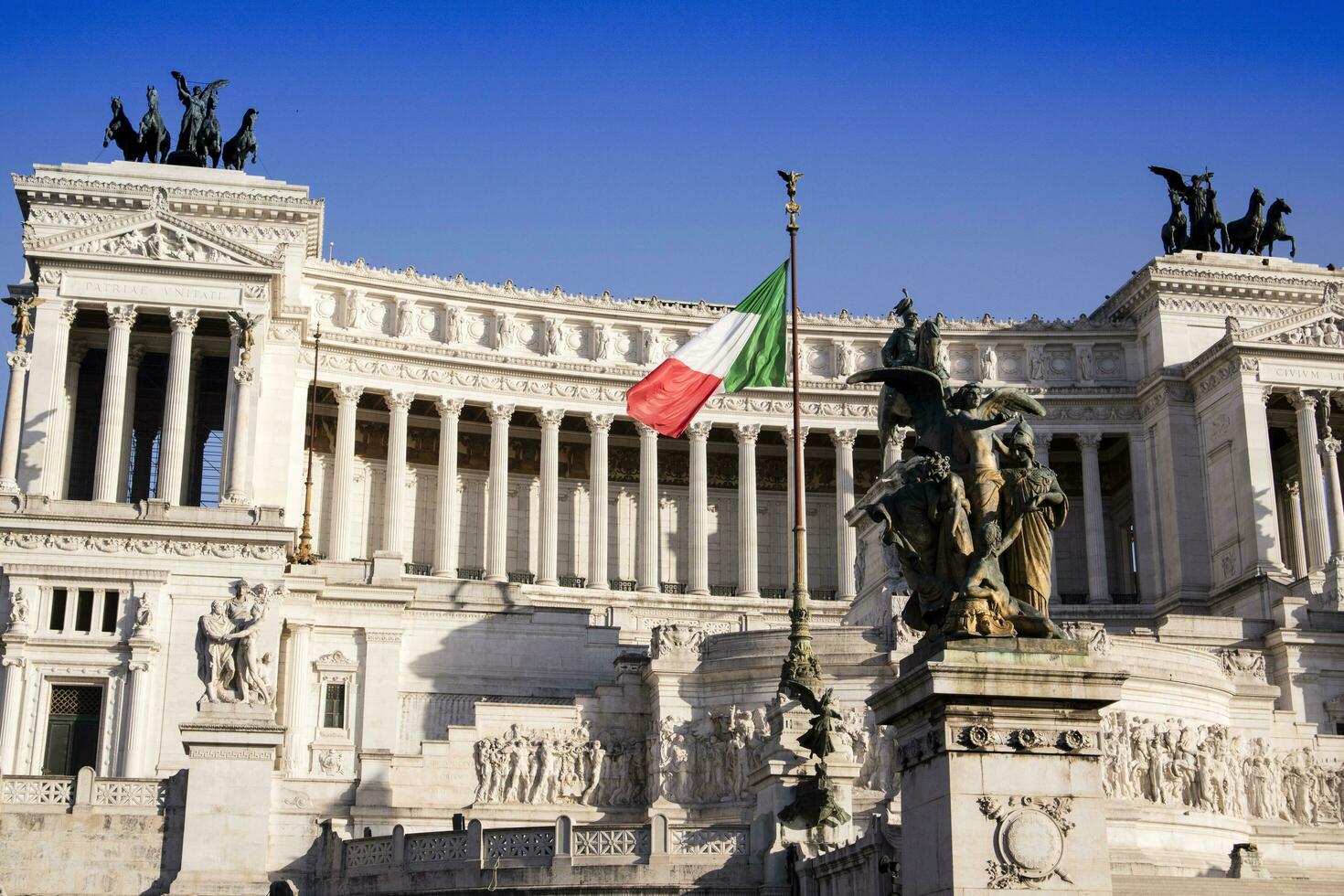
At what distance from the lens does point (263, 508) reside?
52.2m

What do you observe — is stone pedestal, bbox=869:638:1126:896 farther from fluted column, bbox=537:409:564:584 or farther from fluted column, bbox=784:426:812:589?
fluted column, bbox=784:426:812:589

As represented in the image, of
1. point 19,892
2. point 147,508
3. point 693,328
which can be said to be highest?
point 693,328

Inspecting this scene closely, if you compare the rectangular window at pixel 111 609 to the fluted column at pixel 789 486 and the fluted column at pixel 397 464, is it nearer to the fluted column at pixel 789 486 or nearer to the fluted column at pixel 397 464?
the fluted column at pixel 397 464

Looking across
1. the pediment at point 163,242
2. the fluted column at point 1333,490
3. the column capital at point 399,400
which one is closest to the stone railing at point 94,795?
the pediment at point 163,242

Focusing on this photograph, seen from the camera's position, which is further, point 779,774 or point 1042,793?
point 779,774

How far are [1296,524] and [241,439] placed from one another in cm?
4540

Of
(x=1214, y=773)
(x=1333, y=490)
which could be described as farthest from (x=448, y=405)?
(x=1214, y=773)

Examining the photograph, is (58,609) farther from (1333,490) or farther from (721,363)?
(1333,490)

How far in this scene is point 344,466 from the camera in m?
71.7

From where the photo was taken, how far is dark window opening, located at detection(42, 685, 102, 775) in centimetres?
4759

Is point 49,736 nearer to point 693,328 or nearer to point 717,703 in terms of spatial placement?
point 717,703

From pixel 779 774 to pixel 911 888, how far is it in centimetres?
1246

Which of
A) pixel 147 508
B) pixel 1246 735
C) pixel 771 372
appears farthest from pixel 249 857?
pixel 1246 735

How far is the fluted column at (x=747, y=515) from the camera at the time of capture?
7488 cm
